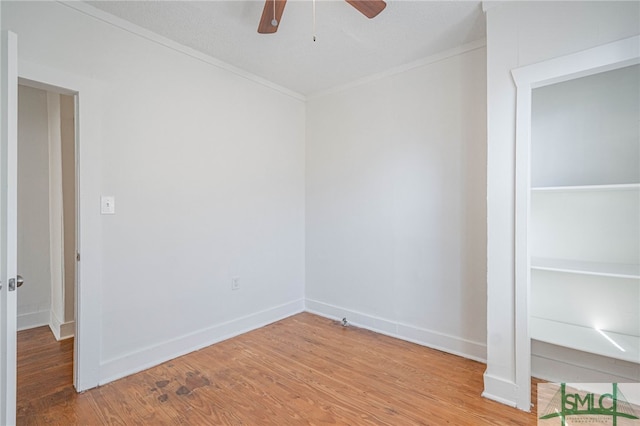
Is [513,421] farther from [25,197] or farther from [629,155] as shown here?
[25,197]

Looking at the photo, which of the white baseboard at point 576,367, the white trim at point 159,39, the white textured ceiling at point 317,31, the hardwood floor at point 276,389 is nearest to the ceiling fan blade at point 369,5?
the white textured ceiling at point 317,31

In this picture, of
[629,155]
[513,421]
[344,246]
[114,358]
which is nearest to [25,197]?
[114,358]

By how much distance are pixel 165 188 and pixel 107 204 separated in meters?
0.43

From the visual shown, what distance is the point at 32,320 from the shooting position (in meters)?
3.22

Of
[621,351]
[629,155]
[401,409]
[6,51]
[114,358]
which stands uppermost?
[6,51]

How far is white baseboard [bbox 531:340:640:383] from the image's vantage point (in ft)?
6.55

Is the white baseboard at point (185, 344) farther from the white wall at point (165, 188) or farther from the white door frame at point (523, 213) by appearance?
the white door frame at point (523, 213)

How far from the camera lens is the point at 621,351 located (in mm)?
1855

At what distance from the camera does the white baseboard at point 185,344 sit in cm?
225

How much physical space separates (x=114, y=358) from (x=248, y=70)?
2.70m

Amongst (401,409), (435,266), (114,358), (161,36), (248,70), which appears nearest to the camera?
(401,409)

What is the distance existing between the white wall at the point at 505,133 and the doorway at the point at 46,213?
3633 mm

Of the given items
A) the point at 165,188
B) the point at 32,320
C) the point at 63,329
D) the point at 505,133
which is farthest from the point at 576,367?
the point at 32,320

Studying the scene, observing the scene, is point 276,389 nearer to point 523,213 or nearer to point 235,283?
point 235,283
